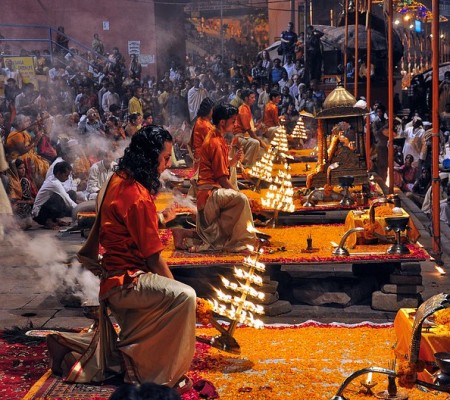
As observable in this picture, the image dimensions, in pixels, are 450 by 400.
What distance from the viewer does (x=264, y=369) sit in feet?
21.7

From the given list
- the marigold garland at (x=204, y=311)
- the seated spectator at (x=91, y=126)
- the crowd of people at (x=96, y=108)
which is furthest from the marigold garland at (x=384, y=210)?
the seated spectator at (x=91, y=126)

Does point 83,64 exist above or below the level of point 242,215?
above

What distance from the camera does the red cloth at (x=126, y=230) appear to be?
5.97 m

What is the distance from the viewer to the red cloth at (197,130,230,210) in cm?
943

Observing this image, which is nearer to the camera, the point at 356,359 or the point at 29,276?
the point at 356,359

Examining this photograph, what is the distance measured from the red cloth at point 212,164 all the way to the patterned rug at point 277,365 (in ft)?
7.11

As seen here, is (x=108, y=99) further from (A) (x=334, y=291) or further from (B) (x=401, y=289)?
(B) (x=401, y=289)

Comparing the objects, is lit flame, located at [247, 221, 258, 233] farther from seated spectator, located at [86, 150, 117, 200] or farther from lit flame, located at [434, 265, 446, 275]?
seated spectator, located at [86, 150, 117, 200]

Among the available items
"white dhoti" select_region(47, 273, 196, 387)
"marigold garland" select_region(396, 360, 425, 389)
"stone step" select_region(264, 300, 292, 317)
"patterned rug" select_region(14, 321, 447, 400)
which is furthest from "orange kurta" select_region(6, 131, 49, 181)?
"marigold garland" select_region(396, 360, 425, 389)

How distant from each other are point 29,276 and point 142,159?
4.98 metres

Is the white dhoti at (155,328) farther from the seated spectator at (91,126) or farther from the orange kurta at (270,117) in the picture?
the orange kurta at (270,117)

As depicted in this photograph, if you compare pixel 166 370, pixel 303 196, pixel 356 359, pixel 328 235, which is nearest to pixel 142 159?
pixel 166 370

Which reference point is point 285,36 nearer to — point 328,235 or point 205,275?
point 328,235

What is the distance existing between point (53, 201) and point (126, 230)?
8211 millimetres
